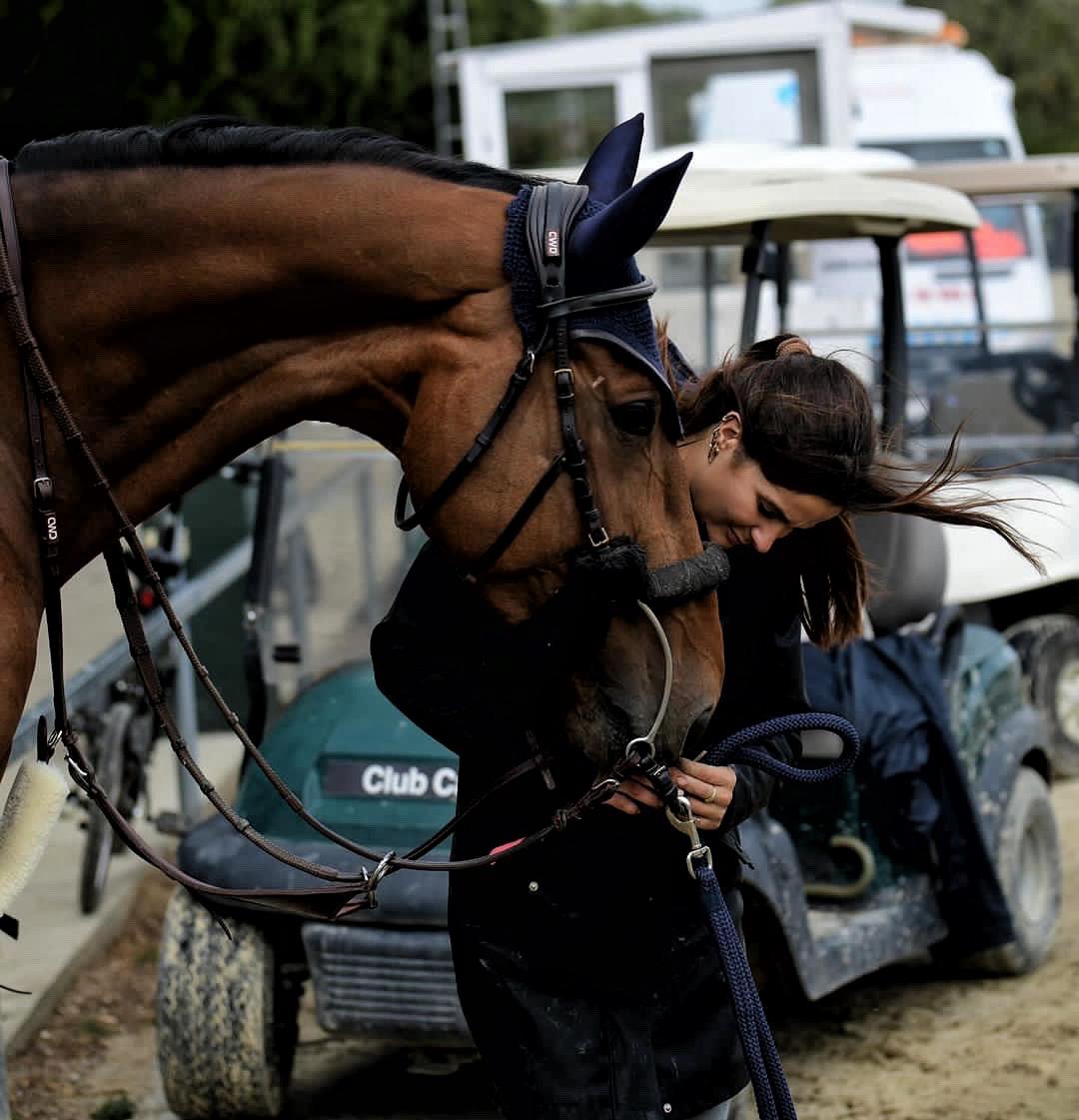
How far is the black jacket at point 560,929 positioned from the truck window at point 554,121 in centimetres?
1069

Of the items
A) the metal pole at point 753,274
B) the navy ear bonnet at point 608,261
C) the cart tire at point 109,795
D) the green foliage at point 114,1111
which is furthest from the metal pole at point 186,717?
the navy ear bonnet at point 608,261

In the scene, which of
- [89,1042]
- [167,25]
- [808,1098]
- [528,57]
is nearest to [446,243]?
[808,1098]

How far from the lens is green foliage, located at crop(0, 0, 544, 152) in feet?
19.7

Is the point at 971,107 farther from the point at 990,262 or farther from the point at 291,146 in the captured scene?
the point at 291,146

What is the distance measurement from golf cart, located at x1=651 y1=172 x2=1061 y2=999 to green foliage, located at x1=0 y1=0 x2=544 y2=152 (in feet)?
7.00

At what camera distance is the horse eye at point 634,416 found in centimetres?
226

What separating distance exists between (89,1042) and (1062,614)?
15.3 feet

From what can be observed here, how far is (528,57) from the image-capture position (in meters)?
12.8

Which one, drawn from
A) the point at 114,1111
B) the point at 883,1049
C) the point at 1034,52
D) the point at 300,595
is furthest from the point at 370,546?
the point at 1034,52

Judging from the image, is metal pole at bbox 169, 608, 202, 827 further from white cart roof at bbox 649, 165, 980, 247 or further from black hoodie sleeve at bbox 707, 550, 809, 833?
black hoodie sleeve at bbox 707, 550, 809, 833

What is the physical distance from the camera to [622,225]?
86.0 inches

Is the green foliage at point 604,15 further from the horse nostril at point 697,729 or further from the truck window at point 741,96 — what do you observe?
the horse nostril at point 697,729

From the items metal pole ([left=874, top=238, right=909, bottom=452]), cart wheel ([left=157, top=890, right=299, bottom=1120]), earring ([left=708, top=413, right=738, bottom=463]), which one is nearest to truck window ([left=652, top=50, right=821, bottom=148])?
metal pole ([left=874, top=238, right=909, bottom=452])

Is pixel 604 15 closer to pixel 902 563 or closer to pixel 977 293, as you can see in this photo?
pixel 977 293
